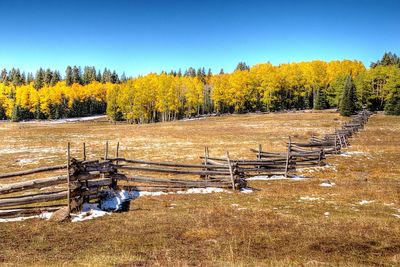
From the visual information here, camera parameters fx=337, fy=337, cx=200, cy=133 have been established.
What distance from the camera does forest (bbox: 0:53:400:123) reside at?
93438mm

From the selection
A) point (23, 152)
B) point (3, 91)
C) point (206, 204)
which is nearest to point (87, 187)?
point (206, 204)

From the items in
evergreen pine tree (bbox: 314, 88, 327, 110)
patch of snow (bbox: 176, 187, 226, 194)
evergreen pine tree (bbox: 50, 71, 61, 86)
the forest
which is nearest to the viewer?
patch of snow (bbox: 176, 187, 226, 194)

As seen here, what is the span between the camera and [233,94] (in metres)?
107

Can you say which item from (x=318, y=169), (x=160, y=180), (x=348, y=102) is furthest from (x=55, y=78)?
(x=160, y=180)

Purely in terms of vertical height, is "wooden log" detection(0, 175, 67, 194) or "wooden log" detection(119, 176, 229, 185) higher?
"wooden log" detection(0, 175, 67, 194)

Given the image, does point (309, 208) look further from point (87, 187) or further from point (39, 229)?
point (39, 229)

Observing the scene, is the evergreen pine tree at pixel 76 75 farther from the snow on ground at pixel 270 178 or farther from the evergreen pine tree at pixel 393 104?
the snow on ground at pixel 270 178

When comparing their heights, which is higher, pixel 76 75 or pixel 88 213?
pixel 76 75

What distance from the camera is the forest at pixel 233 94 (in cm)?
9344

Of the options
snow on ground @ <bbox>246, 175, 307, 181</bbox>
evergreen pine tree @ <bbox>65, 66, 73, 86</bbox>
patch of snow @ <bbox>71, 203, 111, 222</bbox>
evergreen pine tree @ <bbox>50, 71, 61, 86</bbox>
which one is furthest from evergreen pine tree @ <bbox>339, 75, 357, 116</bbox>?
evergreen pine tree @ <bbox>65, 66, 73, 86</bbox>

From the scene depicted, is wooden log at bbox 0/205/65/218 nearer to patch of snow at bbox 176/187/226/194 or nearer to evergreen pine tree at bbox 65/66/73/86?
patch of snow at bbox 176/187/226/194

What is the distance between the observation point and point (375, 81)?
341 ft

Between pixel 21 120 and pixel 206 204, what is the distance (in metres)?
120

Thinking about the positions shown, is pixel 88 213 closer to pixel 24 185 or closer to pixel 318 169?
pixel 24 185
